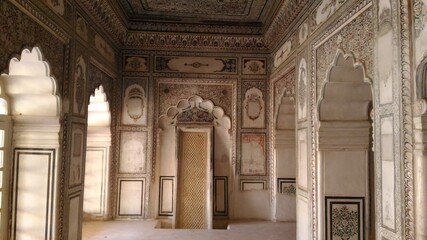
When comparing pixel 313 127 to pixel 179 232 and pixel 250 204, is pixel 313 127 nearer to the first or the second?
pixel 179 232

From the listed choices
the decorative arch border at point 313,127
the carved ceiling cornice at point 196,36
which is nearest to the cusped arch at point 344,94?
the decorative arch border at point 313,127

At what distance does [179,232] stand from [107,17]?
9.86 feet

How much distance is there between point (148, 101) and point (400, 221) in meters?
4.28

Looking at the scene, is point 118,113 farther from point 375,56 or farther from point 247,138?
point 375,56

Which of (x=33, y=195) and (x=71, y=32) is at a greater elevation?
(x=71, y=32)

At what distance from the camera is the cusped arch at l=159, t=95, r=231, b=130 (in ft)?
18.9

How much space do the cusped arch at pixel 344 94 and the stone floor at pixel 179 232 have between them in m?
1.96

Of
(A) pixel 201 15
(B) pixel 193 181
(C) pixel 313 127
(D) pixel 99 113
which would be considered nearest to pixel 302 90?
(C) pixel 313 127

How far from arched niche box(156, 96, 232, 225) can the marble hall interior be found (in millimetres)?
23

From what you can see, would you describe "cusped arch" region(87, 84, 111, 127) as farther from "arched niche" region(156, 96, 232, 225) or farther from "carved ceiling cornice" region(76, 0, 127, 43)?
"carved ceiling cornice" region(76, 0, 127, 43)

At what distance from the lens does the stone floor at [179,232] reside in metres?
4.57

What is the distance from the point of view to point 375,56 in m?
2.41

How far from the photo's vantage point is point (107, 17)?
14.7 ft

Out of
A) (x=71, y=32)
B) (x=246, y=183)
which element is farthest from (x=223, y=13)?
(x=246, y=183)
